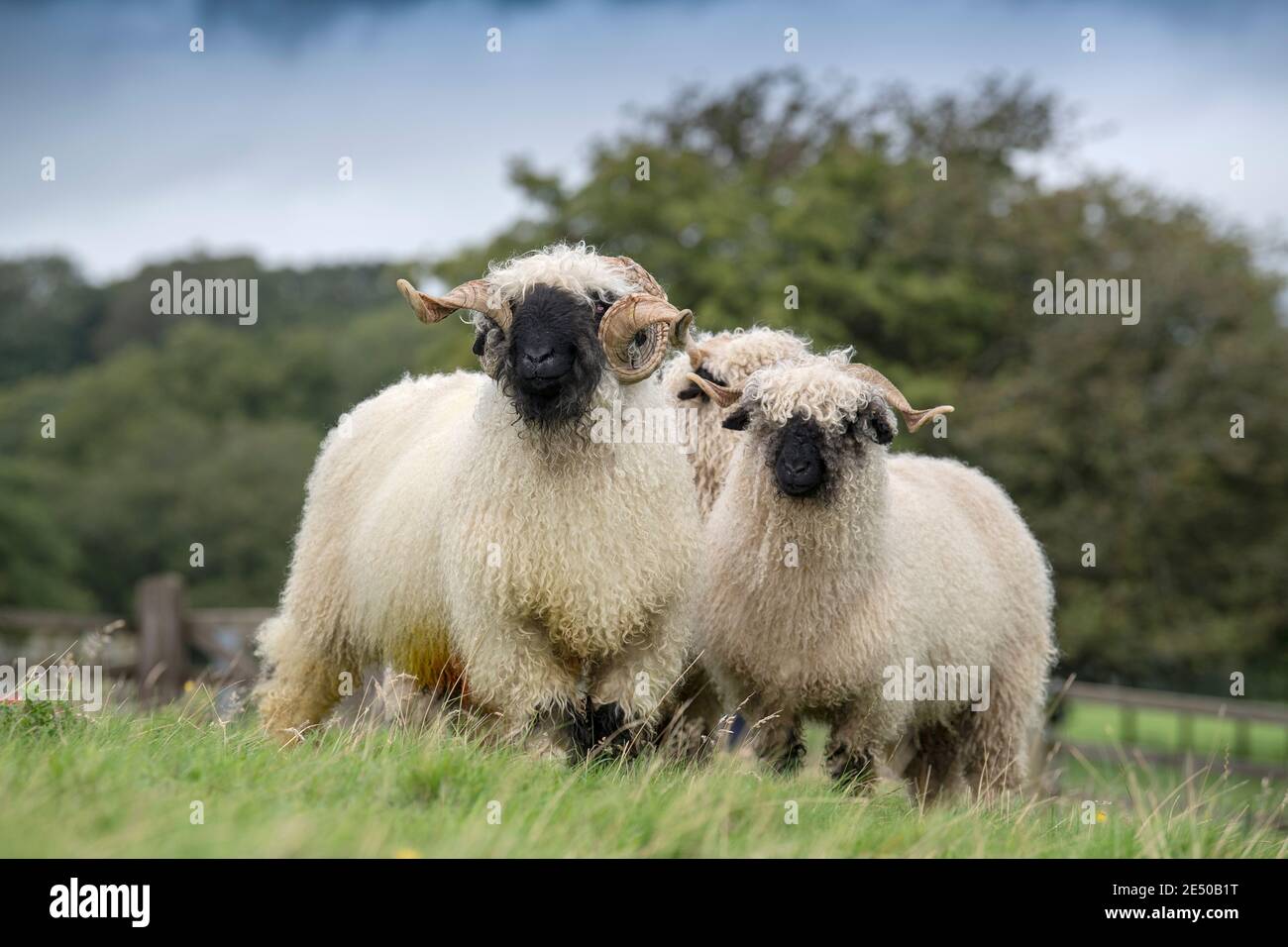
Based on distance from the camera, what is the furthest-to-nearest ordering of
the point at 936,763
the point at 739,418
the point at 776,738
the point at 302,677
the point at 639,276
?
the point at 936,763, the point at 302,677, the point at 776,738, the point at 739,418, the point at 639,276

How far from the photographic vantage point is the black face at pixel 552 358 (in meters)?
5.78

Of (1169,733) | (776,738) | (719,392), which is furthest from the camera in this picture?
(1169,733)

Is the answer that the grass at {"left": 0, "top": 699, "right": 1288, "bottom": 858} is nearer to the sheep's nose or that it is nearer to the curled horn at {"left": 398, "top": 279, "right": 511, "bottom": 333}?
the sheep's nose

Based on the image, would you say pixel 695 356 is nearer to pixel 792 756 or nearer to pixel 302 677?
pixel 792 756

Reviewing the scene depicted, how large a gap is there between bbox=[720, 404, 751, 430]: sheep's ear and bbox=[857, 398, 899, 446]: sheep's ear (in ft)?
1.78

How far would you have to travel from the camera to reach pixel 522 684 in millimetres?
6004

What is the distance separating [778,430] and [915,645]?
1.36m

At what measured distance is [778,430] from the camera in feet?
21.3

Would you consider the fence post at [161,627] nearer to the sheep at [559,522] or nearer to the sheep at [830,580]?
the sheep at [559,522]

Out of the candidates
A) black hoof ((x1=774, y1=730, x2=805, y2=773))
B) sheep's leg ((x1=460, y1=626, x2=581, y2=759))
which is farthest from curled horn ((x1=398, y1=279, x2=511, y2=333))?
black hoof ((x1=774, y1=730, x2=805, y2=773))

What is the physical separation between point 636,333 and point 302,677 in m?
2.87

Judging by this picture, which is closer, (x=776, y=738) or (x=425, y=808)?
(x=425, y=808)

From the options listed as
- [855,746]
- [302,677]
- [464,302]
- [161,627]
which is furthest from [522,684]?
[161,627]

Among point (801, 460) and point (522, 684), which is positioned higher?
point (801, 460)
